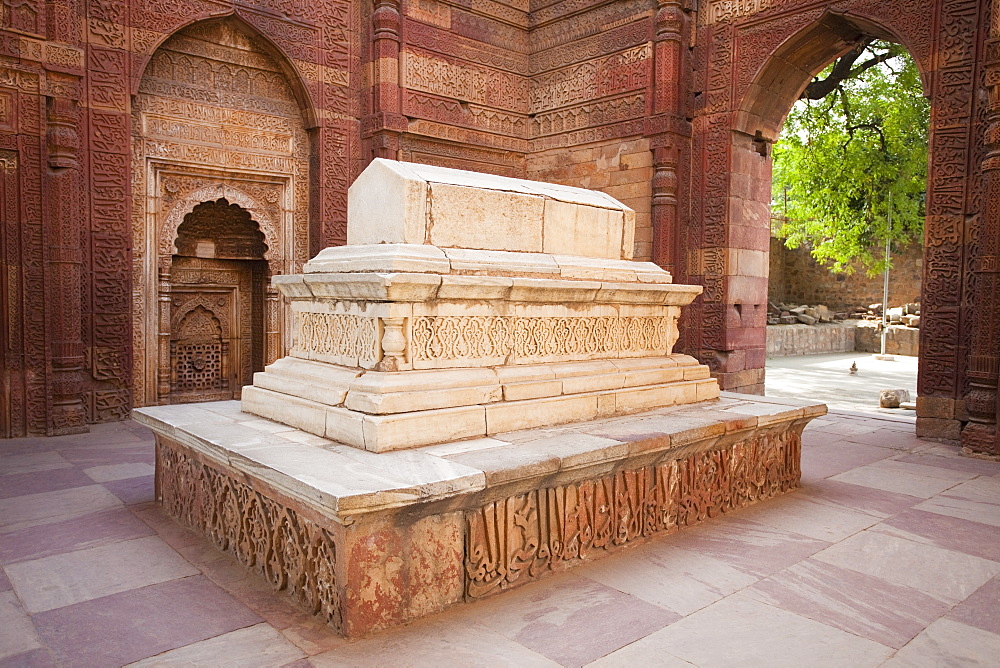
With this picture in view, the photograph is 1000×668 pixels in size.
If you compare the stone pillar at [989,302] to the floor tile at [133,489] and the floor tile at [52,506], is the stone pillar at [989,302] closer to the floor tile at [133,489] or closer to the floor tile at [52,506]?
the floor tile at [133,489]

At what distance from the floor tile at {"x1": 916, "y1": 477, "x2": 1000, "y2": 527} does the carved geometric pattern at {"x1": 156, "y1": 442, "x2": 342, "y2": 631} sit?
10.7ft

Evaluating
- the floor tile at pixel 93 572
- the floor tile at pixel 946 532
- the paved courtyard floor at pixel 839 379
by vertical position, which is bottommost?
the paved courtyard floor at pixel 839 379

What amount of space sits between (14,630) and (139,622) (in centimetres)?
38

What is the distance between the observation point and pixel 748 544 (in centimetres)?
317

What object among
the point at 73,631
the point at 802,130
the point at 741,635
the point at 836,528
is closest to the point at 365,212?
the point at 73,631

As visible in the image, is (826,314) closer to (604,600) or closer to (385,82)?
(385,82)

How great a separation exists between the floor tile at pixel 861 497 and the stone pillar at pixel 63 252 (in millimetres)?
5473

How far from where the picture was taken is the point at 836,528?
3430 millimetres

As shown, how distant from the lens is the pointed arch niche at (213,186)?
6566 millimetres

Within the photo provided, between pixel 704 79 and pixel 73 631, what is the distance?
23.6ft

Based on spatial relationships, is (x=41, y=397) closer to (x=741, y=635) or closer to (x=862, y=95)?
(x=741, y=635)

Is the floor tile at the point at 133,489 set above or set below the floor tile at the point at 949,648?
above

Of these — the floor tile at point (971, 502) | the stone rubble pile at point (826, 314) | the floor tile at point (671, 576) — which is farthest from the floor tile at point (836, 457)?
the stone rubble pile at point (826, 314)

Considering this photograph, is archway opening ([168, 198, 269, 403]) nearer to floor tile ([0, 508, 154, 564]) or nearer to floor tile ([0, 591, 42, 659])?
floor tile ([0, 508, 154, 564])
